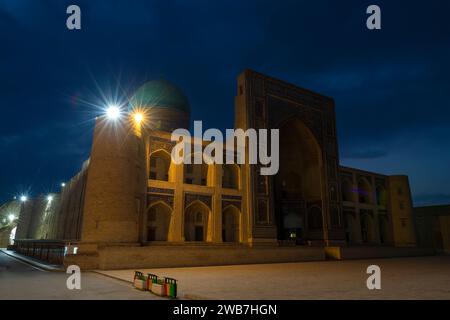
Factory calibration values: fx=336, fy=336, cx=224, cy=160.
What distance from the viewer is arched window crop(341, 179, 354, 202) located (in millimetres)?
32094

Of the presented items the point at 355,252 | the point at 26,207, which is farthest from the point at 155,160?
the point at 26,207

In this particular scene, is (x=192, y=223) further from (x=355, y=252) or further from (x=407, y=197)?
(x=407, y=197)

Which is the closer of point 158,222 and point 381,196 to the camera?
point 158,222

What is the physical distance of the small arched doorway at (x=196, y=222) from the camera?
23078 millimetres

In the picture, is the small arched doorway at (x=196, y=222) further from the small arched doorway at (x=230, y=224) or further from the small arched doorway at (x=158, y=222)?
the small arched doorway at (x=230, y=224)

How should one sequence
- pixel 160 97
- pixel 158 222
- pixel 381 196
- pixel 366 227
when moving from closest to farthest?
pixel 158 222
pixel 160 97
pixel 366 227
pixel 381 196

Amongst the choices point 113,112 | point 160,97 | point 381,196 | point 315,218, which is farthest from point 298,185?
point 113,112

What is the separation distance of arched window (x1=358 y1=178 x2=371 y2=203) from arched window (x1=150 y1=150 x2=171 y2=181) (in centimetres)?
2026

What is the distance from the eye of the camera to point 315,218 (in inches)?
1102

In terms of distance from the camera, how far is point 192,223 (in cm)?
2355

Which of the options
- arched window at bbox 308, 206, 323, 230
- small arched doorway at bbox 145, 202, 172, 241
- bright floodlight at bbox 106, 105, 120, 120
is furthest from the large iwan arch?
bright floodlight at bbox 106, 105, 120, 120

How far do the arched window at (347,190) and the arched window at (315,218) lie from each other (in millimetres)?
5309

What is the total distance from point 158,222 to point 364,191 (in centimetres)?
2215

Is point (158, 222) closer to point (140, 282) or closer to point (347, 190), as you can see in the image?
point (140, 282)
